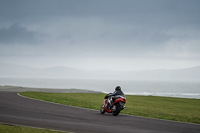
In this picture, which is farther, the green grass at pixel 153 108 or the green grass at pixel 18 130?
the green grass at pixel 153 108

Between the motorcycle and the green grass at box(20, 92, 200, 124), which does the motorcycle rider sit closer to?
the motorcycle

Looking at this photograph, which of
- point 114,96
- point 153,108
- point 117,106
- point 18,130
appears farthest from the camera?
point 153,108

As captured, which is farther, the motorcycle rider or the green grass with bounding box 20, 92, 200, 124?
the green grass with bounding box 20, 92, 200, 124

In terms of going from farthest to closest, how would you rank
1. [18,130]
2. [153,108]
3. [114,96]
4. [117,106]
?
[153,108], [114,96], [117,106], [18,130]

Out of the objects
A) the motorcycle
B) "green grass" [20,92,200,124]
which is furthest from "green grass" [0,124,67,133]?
"green grass" [20,92,200,124]

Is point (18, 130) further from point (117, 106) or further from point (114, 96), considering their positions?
point (114, 96)

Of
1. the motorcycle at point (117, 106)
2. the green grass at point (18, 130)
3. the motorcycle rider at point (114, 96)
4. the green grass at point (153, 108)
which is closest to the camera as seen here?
the green grass at point (18, 130)

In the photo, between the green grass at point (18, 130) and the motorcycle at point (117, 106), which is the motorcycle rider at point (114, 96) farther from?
the green grass at point (18, 130)

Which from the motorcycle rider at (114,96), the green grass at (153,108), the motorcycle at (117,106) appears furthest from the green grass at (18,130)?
the green grass at (153,108)

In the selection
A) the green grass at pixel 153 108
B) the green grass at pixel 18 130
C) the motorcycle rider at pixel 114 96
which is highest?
the motorcycle rider at pixel 114 96

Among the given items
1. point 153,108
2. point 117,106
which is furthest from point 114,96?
point 153,108

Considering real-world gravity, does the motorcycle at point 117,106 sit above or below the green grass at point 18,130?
above

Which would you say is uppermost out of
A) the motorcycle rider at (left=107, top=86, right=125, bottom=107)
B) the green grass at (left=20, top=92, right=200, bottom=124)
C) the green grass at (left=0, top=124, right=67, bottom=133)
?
the motorcycle rider at (left=107, top=86, right=125, bottom=107)

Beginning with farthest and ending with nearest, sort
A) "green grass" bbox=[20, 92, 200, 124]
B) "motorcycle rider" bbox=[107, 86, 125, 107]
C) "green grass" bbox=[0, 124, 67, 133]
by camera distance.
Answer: "green grass" bbox=[20, 92, 200, 124], "motorcycle rider" bbox=[107, 86, 125, 107], "green grass" bbox=[0, 124, 67, 133]
